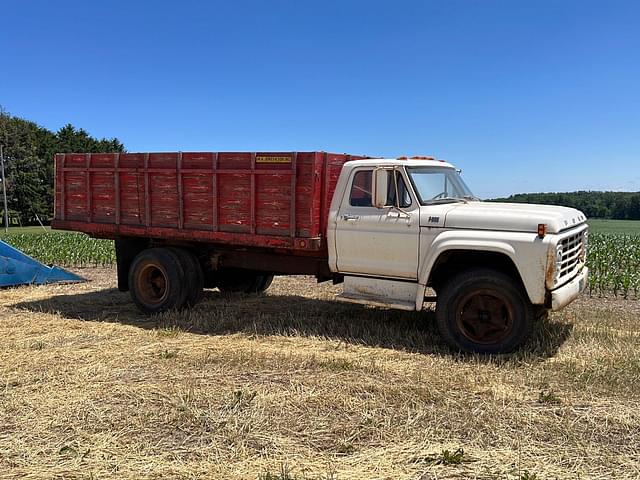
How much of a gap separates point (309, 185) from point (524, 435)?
13.0ft

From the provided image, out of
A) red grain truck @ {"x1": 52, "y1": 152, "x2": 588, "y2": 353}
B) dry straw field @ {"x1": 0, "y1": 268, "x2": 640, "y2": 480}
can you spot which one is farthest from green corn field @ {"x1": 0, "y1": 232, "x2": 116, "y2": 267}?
dry straw field @ {"x1": 0, "y1": 268, "x2": 640, "y2": 480}

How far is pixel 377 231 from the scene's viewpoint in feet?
22.7

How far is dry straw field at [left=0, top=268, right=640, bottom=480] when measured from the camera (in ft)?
12.6

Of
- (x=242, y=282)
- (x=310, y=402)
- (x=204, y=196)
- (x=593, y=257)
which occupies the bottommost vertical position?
(x=310, y=402)

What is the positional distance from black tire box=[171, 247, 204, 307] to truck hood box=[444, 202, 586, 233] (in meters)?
3.97

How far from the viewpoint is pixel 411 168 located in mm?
6977

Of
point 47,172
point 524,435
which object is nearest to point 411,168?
point 524,435

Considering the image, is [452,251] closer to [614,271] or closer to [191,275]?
[191,275]

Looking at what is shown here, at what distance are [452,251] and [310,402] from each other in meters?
2.59

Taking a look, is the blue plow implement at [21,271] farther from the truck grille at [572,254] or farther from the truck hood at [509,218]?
the truck grille at [572,254]

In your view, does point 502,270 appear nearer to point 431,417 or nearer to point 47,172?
point 431,417

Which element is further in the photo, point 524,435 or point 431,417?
point 431,417

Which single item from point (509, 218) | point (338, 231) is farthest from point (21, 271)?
point (509, 218)

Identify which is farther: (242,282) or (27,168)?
(27,168)
